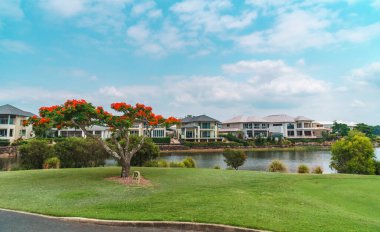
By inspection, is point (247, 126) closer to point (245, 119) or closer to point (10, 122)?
point (245, 119)

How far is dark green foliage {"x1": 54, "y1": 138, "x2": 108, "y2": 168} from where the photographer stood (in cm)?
2503

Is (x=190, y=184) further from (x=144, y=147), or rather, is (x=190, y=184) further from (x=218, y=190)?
(x=144, y=147)

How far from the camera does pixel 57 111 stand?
1339 centimetres

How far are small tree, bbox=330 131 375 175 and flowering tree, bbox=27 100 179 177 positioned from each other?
1389 centimetres

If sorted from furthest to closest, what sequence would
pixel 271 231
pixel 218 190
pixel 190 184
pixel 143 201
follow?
pixel 190 184
pixel 218 190
pixel 143 201
pixel 271 231

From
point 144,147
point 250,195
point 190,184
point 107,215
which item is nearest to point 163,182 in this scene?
point 190,184

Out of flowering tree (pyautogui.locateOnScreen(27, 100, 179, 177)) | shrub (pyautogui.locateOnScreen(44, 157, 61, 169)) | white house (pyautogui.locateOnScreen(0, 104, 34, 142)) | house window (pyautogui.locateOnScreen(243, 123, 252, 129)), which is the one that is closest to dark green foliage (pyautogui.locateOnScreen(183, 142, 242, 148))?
house window (pyautogui.locateOnScreen(243, 123, 252, 129))

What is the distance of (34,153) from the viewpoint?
79.7 ft

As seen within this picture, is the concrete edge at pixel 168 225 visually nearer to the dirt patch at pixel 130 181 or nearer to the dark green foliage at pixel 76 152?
the dirt patch at pixel 130 181

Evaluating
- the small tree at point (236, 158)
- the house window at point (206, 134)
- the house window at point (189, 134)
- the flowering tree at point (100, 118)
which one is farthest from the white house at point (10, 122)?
the flowering tree at point (100, 118)

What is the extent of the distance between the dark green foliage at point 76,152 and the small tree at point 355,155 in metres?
21.1

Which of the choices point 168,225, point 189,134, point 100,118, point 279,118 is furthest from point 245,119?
point 168,225

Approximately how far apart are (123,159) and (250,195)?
7.09 metres

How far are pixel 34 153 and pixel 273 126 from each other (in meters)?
73.2
